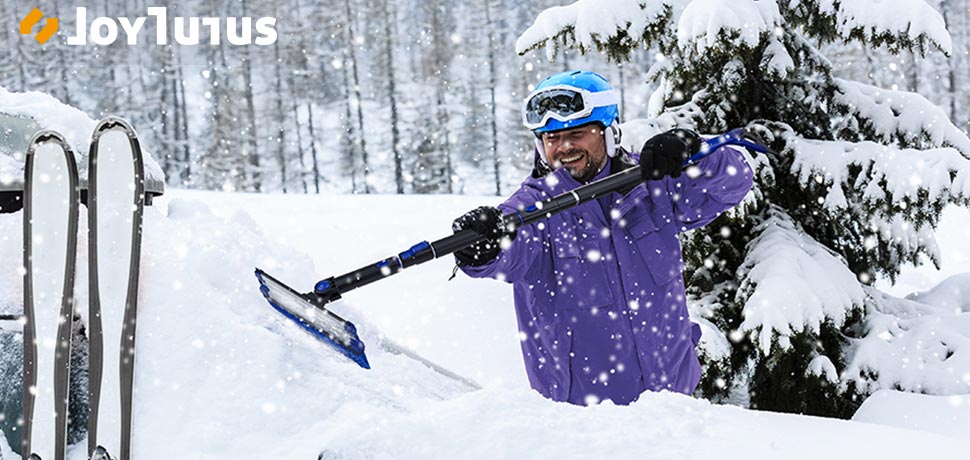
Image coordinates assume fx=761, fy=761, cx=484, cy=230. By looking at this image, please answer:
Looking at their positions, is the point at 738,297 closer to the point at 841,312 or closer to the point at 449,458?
the point at 841,312

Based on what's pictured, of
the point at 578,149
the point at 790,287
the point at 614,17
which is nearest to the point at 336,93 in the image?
the point at 614,17

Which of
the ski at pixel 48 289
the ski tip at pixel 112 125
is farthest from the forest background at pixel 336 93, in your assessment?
the ski at pixel 48 289

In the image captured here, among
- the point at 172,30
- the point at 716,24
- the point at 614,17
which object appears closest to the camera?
the point at 716,24

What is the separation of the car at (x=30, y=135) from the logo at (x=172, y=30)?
41.6 metres

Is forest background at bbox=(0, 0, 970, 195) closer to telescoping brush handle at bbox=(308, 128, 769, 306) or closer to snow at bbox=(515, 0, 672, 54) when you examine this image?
snow at bbox=(515, 0, 672, 54)

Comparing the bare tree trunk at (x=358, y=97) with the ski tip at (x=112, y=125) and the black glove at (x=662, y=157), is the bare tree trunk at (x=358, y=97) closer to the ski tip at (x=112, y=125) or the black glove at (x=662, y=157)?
the ski tip at (x=112, y=125)

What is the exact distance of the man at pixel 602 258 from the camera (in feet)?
11.8

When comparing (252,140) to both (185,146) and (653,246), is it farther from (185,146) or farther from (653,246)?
(653,246)

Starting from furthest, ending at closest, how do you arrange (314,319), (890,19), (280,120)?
1. (280,120)
2. (890,19)
3. (314,319)

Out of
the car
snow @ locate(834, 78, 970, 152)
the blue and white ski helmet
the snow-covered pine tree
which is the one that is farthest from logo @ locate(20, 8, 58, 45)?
the blue and white ski helmet

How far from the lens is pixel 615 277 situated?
3.59 m

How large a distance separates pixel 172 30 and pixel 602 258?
5667 cm

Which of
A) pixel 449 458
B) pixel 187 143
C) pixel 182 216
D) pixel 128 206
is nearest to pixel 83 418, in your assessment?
pixel 128 206

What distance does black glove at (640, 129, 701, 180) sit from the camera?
3.33 m
